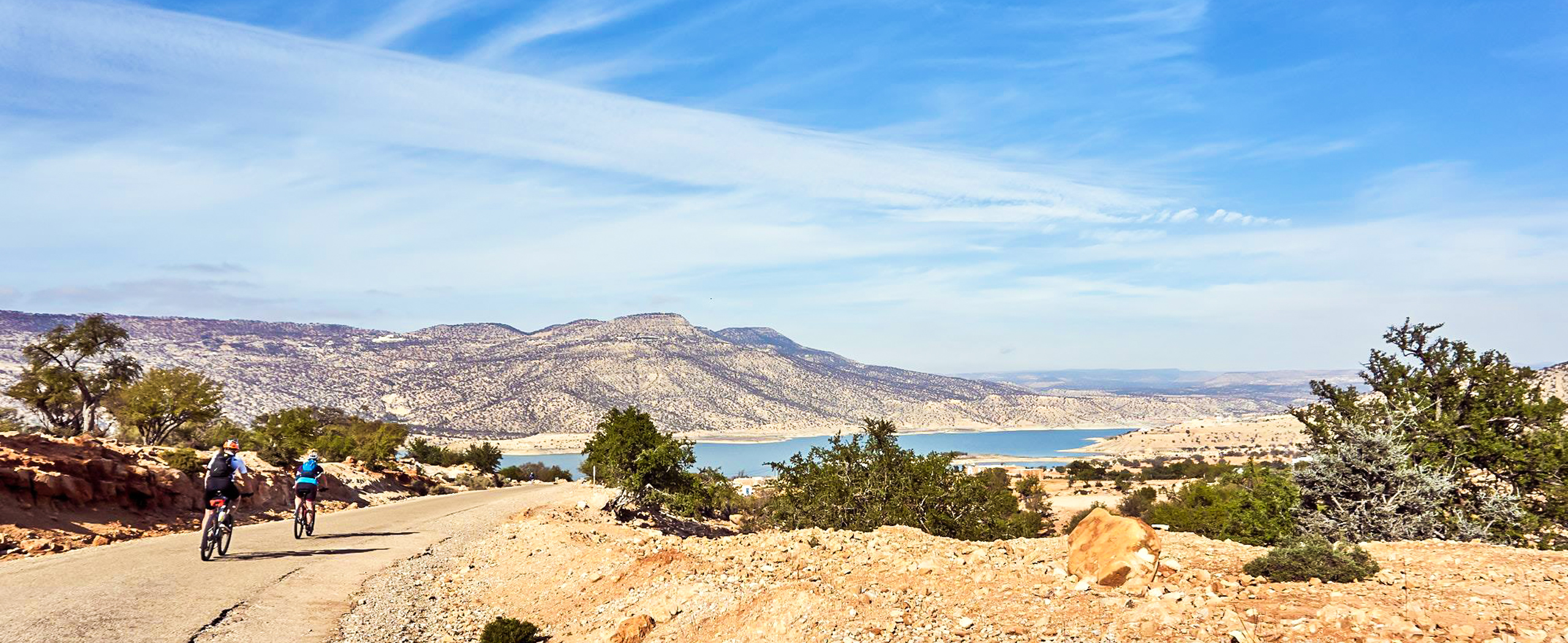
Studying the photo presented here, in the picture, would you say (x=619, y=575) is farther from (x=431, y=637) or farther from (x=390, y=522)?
(x=390, y=522)

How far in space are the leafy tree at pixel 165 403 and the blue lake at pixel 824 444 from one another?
4579 cm

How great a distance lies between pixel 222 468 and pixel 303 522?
465cm

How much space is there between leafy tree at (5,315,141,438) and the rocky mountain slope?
58.1 m

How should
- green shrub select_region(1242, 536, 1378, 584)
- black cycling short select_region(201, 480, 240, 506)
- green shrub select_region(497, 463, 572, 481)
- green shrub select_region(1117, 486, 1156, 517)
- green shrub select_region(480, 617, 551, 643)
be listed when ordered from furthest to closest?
green shrub select_region(497, 463, 572, 481) → green shrub select_region(1117, 486, 1156, 517) → black cycling short select_region(201, 480, 240, 506) → green shrub select_region(1242, 536, 1378, 584) → green shrub select_region(480, 617, 551, 643)

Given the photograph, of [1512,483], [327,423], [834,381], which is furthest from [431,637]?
[834,381]

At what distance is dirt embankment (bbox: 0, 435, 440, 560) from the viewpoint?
17266 mm

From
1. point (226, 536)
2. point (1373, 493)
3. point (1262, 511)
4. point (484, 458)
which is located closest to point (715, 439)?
point (484, 458)

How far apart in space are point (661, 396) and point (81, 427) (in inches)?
4089

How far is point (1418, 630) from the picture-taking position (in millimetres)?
7805

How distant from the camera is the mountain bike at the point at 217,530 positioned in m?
14.0

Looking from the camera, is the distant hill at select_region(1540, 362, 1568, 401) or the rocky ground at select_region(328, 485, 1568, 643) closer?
the rocky ground at select_region(328, 485, 1568, 643)

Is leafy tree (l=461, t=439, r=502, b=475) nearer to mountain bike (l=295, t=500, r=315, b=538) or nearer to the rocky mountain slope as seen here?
mountain bike (l=295, t=500, r=315, b=538)

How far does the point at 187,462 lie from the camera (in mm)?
25125

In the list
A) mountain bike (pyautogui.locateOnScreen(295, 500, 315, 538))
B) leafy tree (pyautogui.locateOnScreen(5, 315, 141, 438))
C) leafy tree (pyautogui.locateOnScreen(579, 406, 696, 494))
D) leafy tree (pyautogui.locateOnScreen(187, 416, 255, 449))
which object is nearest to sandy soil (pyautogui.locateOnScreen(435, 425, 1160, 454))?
leafy tree (pyautogui.locateOnScreen(187, 416, 255, 449))
